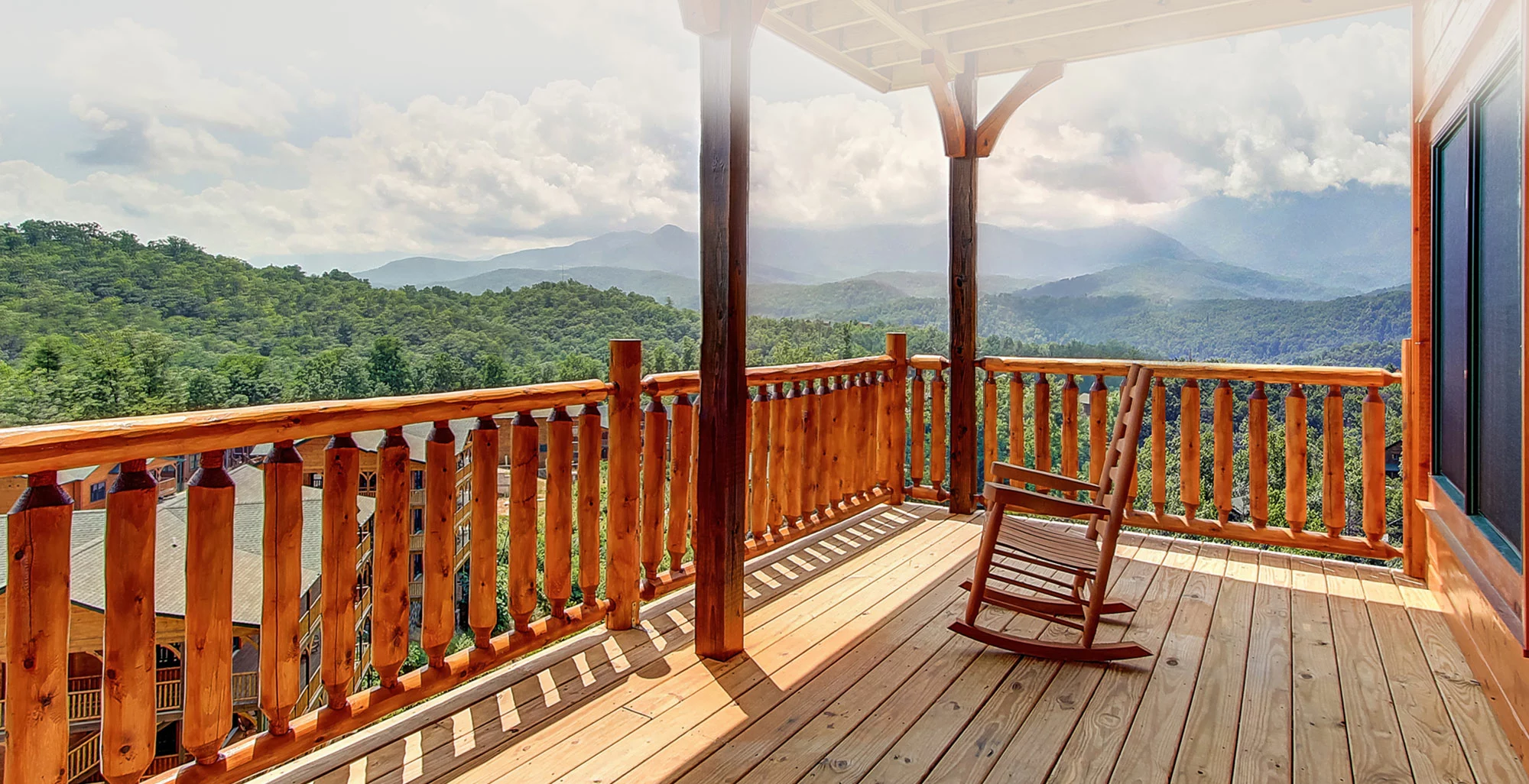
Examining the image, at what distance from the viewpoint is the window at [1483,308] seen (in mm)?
1961

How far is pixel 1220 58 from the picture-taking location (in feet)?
46.3

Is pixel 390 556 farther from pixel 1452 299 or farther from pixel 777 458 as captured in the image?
pixel 1452 299

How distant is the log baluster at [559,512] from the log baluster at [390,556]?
50 centimetres

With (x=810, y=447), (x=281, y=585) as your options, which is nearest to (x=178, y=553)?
(x=281, y=585)

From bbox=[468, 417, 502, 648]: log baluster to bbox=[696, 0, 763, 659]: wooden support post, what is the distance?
629mm

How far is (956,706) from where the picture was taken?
2.22 m

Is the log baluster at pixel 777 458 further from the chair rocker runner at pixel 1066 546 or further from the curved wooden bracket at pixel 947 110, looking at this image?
the curved wooden bracket at pixel 947 110

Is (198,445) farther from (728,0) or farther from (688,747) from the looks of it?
(728,0)

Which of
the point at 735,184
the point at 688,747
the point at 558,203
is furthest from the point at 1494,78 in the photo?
the point at 558,203

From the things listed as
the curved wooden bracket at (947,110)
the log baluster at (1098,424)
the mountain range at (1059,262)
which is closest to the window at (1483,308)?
the log baluster at (1098,424)

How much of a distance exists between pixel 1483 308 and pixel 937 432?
2665mm

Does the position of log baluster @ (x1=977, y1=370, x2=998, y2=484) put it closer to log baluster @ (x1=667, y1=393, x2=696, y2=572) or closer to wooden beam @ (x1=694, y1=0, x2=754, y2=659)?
log baluster @ (x1=667, y1=393, x2=696, y2=572)

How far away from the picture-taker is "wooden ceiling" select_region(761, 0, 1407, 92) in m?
3.64

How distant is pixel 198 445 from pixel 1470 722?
3.16 metres
